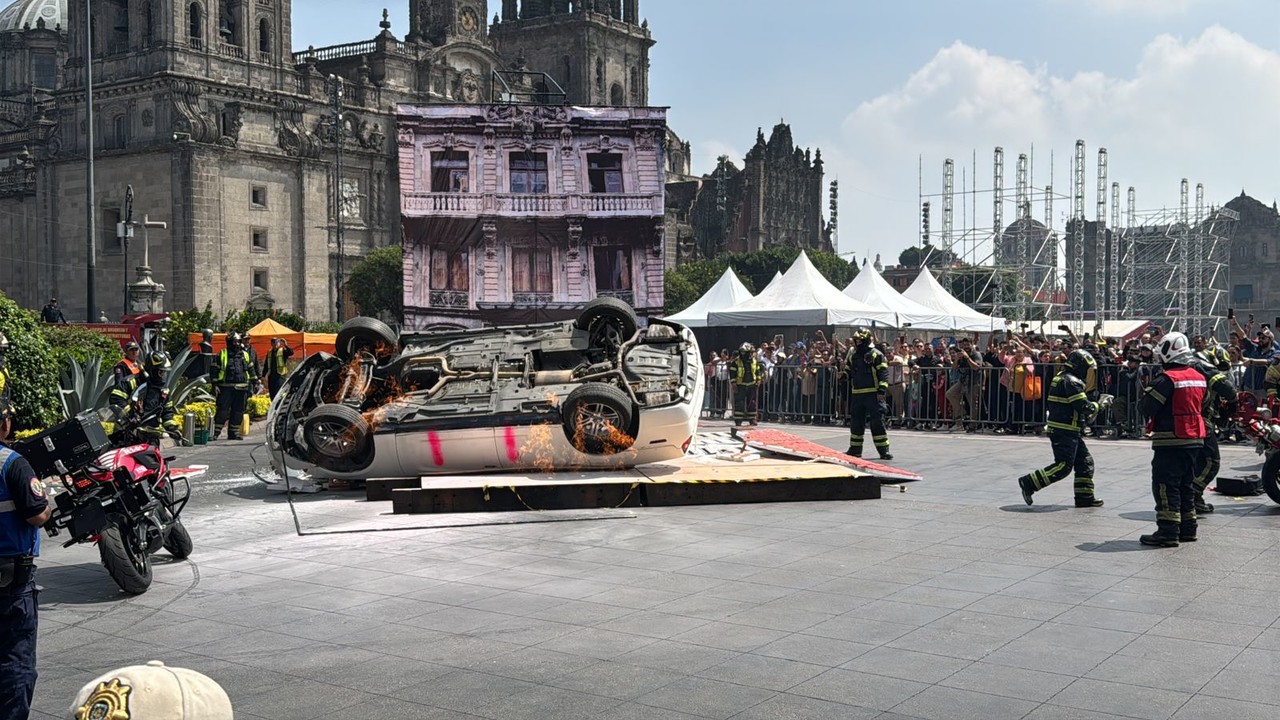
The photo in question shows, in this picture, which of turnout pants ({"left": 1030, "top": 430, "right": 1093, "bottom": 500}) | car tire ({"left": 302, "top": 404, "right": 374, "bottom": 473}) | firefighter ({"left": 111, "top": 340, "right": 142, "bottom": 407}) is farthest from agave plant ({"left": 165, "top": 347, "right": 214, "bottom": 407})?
turnout pants ({"left": 1030, "top": 430, "right": 1093, "bottom": 500})

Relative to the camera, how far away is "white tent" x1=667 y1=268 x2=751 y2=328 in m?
36.3

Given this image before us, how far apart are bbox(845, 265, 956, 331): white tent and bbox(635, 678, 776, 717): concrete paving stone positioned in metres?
26.7

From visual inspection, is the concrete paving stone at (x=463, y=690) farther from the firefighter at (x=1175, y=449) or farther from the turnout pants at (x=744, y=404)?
the turnout pants at (x=744, y=404)

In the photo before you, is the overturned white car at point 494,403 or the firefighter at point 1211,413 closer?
the firefighter at point 1211,413

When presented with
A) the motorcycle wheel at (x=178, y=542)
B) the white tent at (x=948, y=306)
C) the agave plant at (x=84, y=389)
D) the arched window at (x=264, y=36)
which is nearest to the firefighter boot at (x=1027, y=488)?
the motorcycle wheel at (x=178, y=542)

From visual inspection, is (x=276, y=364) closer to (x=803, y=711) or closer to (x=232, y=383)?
(x=232, y=383)

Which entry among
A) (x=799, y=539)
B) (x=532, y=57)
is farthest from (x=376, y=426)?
(x=532, y=57)

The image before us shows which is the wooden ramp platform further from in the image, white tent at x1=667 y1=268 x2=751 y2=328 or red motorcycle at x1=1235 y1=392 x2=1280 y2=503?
white tent at x1=667 y1=268 x2=751 y2=328

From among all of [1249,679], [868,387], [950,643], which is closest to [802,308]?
[868,387]

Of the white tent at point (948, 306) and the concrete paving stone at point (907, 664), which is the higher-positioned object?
the white tent at point (948, 306)

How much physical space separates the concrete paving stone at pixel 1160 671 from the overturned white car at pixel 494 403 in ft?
24.2

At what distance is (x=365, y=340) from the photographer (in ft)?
52.4

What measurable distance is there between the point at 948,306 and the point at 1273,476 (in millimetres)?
24824

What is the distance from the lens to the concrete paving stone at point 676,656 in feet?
23.5
